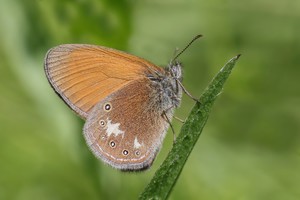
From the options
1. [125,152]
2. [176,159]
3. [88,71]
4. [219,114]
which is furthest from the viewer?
[219,114]

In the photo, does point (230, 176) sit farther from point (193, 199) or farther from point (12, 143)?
point (12, 143)

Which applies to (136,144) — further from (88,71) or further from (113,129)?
(88,71)

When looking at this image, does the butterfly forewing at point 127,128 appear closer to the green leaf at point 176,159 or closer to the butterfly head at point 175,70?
the butterfly head at point 175,70

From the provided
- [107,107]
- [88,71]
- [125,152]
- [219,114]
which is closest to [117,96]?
[107,107]

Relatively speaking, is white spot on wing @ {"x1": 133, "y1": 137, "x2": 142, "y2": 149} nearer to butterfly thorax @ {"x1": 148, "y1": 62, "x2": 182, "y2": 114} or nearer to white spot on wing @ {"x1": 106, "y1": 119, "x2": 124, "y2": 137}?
white spot on wing @ {"x1": 106, "y1": 119, "x2": 124, "y2": 137}

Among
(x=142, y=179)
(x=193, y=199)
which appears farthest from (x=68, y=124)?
(x=193, y=199)

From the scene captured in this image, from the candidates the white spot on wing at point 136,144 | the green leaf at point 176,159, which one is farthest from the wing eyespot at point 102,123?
the green leaf at point 176,159
